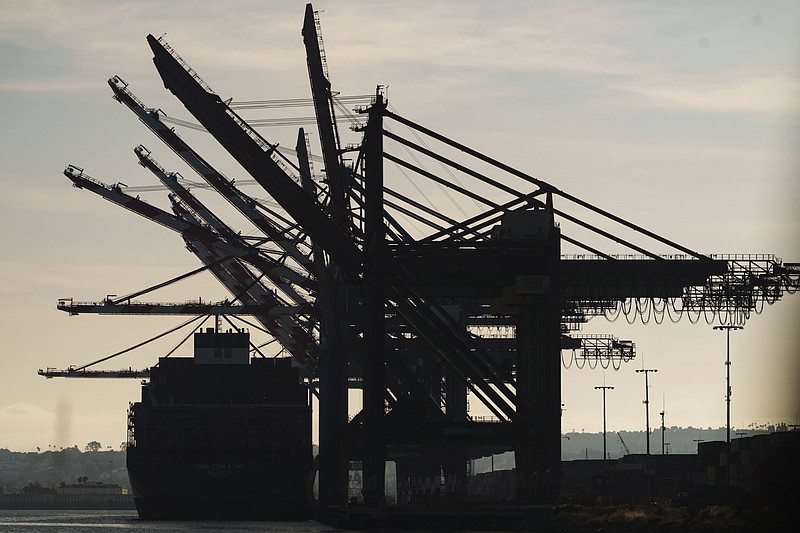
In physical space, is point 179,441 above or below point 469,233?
below

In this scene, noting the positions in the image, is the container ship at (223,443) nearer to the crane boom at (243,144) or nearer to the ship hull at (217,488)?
the ship hull at (217,488)

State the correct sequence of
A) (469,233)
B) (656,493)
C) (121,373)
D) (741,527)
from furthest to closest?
1. (121,373)
2. (656,493)
3. (469,233)
4. (741,527)

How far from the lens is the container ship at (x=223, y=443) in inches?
4149

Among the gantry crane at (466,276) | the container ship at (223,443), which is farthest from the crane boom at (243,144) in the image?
the container ship at (223,443)

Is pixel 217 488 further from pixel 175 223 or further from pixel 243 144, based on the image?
pixel 243 144

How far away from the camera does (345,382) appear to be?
303 feet

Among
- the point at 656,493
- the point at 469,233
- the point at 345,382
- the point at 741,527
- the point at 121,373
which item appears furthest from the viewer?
the point at 121,373

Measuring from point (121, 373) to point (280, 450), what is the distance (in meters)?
33.9

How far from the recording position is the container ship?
346 feet

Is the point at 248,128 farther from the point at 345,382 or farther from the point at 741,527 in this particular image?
the point at 741,527

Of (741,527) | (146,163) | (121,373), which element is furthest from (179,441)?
(741,527)

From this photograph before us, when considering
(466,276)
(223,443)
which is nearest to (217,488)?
(223,443)

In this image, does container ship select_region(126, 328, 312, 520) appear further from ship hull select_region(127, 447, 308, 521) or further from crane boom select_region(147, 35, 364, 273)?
crane boom select_region(147, 35, 364, 273)

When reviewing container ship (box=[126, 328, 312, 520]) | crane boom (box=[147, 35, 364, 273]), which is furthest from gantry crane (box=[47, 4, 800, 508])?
container ship (box=[126, 328, 312, 520])
